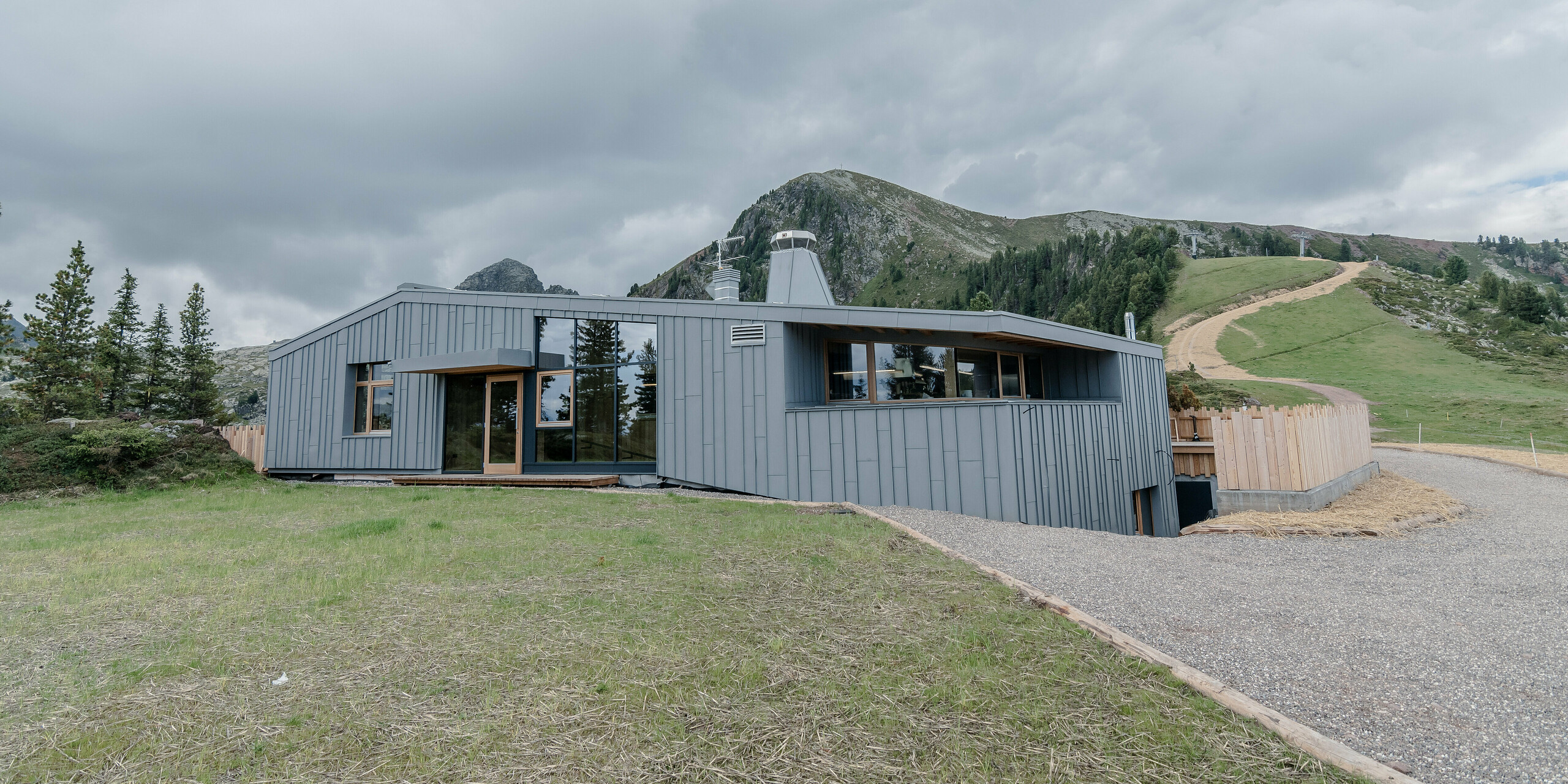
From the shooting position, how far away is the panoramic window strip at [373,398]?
12.9m

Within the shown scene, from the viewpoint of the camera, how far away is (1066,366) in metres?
12.2

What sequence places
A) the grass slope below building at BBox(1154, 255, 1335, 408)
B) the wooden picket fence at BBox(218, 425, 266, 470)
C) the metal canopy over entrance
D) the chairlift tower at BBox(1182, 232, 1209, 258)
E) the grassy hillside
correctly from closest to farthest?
the metal canopy over entrance < the wooden picket fence at BBox(218, 425, 266, 470) < the grass slope below building at BBox(1154, 255, 1335, 408) < the grassy hillside < the chairlift tower at BBox(1182, 232, 1209, 258)

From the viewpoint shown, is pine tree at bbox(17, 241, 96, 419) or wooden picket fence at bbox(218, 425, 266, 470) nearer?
wooden picket fence at bbox(218, 425, 266, 470)

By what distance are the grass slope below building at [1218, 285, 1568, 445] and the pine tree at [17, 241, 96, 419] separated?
54952 mm

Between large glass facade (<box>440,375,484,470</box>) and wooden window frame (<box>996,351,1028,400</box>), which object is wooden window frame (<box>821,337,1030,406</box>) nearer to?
wooden window frame (<box>996,351,1028,400</box>)

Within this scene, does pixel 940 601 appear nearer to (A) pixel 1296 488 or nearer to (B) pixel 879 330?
(B) pixel 879 330

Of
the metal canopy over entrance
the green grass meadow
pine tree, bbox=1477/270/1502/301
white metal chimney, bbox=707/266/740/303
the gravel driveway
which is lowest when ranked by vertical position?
the gravel driveway

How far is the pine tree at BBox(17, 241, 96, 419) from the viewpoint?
28078 millimetres

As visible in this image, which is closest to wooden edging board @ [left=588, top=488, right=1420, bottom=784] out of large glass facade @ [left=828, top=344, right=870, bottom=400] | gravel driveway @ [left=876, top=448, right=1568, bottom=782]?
gravel driveway @ [left=876, top=448, right=1568, bottom=782]

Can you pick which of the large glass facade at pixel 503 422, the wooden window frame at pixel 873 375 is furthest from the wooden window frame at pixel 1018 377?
the large glass facade at pixel 503 422

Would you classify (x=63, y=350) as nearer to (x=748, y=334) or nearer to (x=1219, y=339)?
(x=748, y=334)

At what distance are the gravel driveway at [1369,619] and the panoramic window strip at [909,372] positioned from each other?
3503mm

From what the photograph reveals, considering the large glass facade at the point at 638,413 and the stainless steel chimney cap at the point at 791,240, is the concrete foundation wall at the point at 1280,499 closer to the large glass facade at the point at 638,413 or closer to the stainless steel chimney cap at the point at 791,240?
the stainless steel chimney cap at the point at 791,240

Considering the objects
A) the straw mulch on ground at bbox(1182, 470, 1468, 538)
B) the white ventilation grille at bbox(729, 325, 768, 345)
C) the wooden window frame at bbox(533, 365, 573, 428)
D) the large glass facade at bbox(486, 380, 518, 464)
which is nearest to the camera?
the straw mulch on ground at bbox(1182, 470, 1468, 538)
